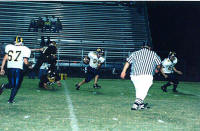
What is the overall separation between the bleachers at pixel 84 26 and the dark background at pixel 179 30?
95 cm

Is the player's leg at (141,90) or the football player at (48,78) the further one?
the football player at (48,78)

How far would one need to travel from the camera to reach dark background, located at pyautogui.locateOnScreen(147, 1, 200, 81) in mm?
24797

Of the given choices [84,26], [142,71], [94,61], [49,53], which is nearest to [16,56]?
[142,71]

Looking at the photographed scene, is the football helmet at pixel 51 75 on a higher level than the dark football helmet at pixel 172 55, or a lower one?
lower

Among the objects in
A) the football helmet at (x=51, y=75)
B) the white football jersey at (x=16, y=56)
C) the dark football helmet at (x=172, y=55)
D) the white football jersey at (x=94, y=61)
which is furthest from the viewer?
the white football jersey at (x=94, y=61)

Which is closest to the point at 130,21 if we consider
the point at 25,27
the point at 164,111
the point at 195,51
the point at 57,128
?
the point at 195,51

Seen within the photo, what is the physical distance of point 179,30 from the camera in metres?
25.9

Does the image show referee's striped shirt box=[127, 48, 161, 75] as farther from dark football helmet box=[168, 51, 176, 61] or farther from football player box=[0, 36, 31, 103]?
dark football helmet box=[168, 51, 176, 61]

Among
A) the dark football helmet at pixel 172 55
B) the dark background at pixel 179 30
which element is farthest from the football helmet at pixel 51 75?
the dark background at pixel 179 30

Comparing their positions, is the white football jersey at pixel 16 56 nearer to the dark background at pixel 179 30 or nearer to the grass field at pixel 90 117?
the grass field at pixel 90 117

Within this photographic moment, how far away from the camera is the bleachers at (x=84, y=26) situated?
24.9 metres

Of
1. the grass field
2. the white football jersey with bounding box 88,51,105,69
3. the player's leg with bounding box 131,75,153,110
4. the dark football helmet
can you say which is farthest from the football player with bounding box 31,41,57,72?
the player's leg with bounding box 131,75,153,110

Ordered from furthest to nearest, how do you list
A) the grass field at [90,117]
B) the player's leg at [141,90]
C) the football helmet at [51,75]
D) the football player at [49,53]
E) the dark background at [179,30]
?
the dark background at [179,30] < the football helmet at [51,75] < the football player at [49,53] < the player's leg at [141,90] < the grass field at [90,117]

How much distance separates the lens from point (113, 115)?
799 centimetres
